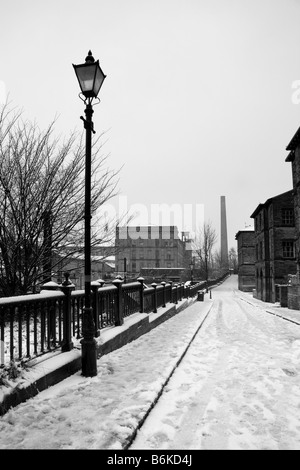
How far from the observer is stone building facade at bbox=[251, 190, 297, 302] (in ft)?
101

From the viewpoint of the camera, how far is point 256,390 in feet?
15.0

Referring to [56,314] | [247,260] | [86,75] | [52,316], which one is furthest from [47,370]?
[247,260]

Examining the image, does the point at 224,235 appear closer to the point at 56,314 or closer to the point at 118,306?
the point at 118,306

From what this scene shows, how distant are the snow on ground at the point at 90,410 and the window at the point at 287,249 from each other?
2795 centimetres

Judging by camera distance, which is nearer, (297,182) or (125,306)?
(125,306)

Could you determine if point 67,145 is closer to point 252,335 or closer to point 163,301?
point 252,335

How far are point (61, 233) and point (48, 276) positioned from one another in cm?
131

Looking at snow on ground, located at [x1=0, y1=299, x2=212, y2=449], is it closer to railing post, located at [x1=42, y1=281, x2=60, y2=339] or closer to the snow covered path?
the snow covered path

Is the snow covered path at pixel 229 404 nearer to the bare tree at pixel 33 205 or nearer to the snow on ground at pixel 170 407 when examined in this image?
the snow on ground at pixel 170 407

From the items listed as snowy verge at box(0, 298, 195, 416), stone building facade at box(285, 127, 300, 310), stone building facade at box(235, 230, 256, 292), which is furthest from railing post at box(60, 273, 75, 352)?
stone building facade at box(235, 230, 256, 292)

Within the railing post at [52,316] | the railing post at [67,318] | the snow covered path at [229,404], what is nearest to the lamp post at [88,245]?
the railing post at [67,318]

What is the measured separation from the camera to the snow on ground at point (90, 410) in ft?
9.76

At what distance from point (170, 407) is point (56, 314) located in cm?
330

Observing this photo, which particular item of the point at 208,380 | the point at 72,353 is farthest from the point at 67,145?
the point at 208,380
